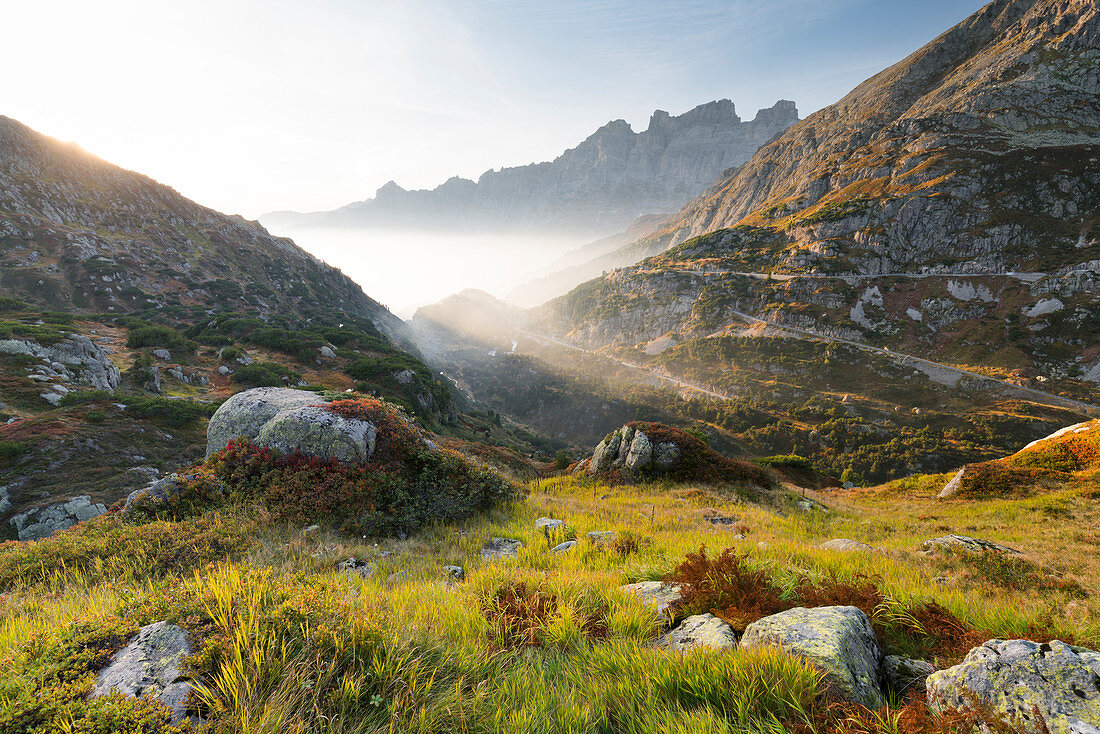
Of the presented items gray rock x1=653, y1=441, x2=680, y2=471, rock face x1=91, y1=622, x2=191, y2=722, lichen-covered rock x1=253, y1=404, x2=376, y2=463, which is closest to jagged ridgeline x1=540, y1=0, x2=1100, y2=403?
gray rock x1=653, y1=441, x2=680, y2=471

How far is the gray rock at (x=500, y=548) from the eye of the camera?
716 cm

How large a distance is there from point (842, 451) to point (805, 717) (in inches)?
2958

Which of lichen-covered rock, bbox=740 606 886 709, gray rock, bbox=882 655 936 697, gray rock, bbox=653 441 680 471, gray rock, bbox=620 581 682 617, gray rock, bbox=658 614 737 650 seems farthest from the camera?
gray rock, bbox=653 441 680 471

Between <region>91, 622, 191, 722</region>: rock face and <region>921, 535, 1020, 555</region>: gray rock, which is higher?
<region>91, 622, 191, 722</region>: rock face

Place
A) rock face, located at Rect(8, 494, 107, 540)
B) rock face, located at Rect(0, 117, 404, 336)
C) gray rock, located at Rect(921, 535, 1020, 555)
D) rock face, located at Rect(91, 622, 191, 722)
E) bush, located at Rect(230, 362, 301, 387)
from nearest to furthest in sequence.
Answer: rock face, located at Rect(91, 622, 191, 722)
gray rock, located at Rect(921, 535, 1020, 555)
rock face, located at Rect(8, 494, 107, 540)
bush, located at Rect(230, 362, 301, 387)
rock face, located at Rect(0, 117, 404, 336)

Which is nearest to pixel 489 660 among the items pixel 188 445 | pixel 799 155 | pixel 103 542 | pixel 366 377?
pixel 103 542

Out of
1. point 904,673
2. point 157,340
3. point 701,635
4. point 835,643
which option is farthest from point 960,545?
point 157,340

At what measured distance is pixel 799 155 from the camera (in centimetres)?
16438

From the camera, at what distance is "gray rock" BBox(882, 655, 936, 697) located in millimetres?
2896

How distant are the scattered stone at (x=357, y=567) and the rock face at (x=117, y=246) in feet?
216

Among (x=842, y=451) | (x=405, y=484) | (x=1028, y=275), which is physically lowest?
(x=842, y=451)

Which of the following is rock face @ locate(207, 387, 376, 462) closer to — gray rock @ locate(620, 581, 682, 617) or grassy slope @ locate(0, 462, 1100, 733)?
grassy slope @ locate(0, 462, 1100, 733)

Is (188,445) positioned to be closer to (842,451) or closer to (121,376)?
(121,376)

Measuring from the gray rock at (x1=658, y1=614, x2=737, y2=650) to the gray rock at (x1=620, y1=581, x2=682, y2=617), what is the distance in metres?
0.27
